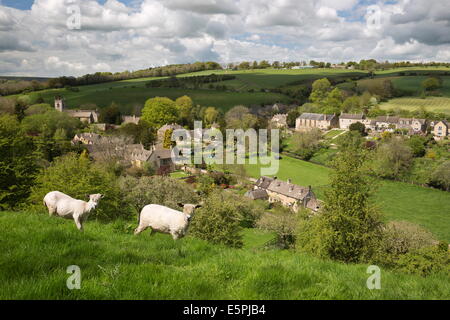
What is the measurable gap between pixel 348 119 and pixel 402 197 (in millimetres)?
57609

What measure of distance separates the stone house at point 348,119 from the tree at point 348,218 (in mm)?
97567

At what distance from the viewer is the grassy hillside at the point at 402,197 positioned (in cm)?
5169

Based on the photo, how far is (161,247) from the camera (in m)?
8.76

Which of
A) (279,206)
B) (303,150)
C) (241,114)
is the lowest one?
(279,206)

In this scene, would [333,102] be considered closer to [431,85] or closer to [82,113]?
[431,85]

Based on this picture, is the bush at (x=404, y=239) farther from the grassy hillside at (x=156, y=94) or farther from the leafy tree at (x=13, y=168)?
the grassy hillside at (x=156, y=94)

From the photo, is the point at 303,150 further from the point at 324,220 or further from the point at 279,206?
the point at 324,220

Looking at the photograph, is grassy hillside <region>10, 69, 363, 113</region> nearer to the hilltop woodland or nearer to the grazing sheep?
the hilltop woodland

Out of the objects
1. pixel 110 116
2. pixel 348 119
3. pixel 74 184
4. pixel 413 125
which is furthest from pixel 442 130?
pixel 110 116

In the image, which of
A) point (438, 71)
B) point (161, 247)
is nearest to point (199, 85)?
point (438, 71)

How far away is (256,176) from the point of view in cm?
7425

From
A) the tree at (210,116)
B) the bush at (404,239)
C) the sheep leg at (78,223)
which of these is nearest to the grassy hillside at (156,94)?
the tree at (210,116)

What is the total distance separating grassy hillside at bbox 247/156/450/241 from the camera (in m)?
51.7
